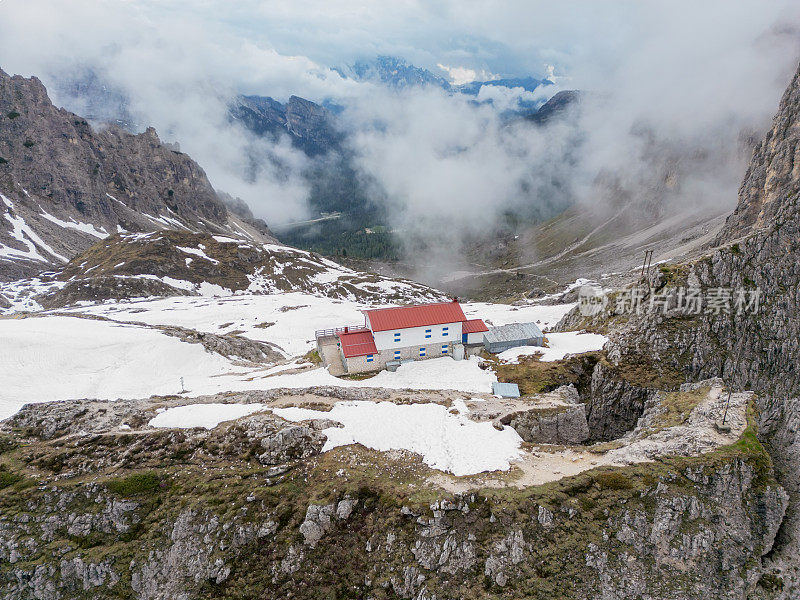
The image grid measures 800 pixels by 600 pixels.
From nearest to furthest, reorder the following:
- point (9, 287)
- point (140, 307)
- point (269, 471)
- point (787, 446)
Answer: point (269, 471) → point (787, 446) → point (140, 307) → point (9, 287)

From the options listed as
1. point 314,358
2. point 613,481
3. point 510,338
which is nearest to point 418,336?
point 510,338

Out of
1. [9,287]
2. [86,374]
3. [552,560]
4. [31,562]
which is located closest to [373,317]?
[552,560]

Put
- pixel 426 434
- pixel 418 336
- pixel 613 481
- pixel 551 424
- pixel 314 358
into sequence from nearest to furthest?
pixel 613 481
pixel 426 434
pixel 551 424
pixel 418 336
pixel 314 358

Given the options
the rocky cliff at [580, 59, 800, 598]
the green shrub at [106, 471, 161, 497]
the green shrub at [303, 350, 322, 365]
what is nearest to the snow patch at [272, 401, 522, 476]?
the green shrub at [106, 471, 161, 497]

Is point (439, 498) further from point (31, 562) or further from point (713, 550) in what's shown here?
point (31, 562)

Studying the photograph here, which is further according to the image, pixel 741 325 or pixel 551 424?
pixel 741 325

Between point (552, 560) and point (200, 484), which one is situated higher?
point (200, 484)

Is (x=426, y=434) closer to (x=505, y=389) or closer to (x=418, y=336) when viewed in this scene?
(x=505, y=389)
